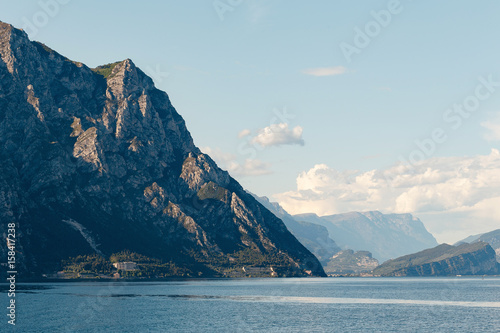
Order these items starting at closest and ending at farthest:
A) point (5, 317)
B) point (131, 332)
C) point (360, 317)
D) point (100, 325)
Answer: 1. point (131, 332)
2. point (100, 325)
3. point (5, 317)
4. point (360, 317)

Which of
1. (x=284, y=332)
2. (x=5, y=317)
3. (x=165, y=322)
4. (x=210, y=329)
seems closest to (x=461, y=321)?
(x=284, y=332)

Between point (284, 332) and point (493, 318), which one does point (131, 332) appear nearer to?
point (284, 332)

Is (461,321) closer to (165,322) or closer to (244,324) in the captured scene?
(244,324)

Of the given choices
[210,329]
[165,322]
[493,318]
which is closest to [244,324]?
[210,329]

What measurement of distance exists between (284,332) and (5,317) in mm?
88694

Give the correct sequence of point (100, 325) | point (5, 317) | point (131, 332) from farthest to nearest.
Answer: point (5, 317) < point (100, 325) < point (131, 332)

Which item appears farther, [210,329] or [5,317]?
[5,317]

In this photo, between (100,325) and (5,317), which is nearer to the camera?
(100,325)

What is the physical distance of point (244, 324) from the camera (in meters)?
176

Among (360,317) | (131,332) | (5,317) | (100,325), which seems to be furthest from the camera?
(360,317)

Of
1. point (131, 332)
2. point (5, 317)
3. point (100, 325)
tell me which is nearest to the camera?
point (131, 332)

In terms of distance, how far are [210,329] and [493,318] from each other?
3715 inches

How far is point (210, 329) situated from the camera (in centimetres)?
16612

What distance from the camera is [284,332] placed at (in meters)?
161
